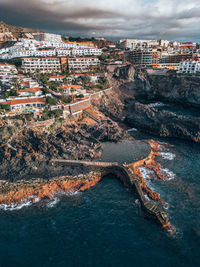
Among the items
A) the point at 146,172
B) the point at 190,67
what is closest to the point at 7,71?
the point at 146,172

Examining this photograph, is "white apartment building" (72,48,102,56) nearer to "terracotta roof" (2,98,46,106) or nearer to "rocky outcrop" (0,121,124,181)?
"terracotta roof" (2,98,46,106)

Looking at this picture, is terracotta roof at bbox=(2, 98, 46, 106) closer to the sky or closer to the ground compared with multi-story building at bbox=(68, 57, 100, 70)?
closer to the ground

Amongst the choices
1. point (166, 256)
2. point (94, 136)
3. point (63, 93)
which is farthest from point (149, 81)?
point (166, 256)

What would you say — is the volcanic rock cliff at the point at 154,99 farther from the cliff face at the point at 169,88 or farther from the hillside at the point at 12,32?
the hillside at the point at 12,32

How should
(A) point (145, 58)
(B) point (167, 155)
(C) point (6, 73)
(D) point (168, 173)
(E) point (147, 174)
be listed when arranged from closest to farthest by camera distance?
(E) point (147, 174) < (D) point (168, 173) < (B) point (167, 155) < (C) point (6, 73) < (A) point (145, 58)

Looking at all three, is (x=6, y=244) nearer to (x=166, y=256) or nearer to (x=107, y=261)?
(x=107, y=261)

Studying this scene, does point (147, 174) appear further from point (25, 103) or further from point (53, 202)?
point (25, 103)

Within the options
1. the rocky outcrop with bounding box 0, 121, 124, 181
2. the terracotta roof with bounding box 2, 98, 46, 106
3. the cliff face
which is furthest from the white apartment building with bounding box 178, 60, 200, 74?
the terracotta roof with bounding box 2, 98, 46, 106

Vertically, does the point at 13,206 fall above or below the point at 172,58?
below
